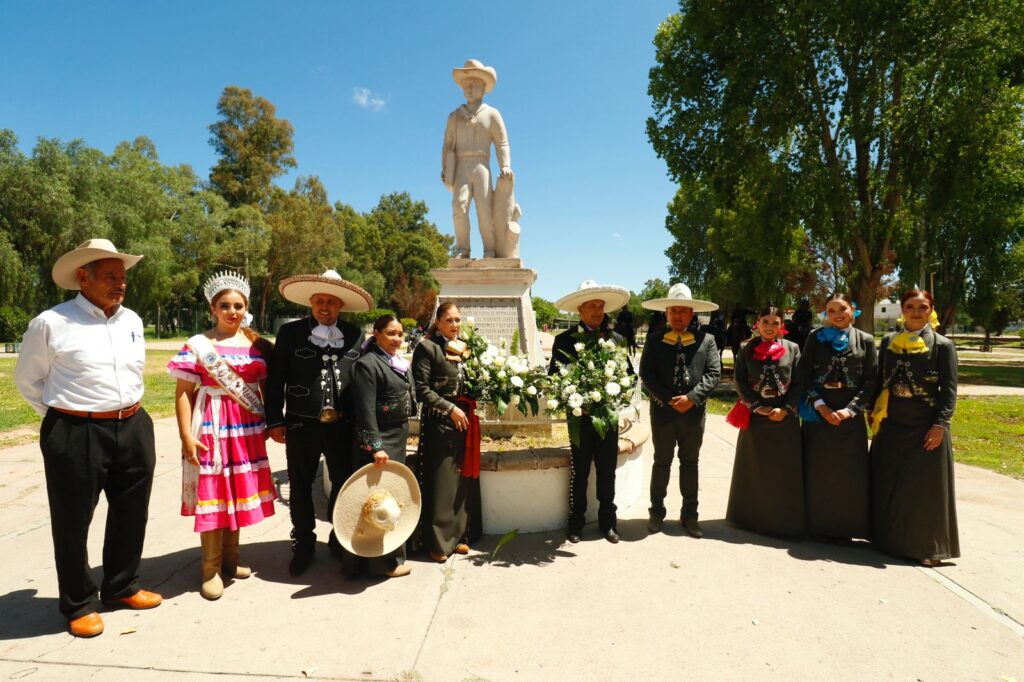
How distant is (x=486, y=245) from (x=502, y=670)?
16.9 feet

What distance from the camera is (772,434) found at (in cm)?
421

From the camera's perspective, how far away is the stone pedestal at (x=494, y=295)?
6430 millimetres

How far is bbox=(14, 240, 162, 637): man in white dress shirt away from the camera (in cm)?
287

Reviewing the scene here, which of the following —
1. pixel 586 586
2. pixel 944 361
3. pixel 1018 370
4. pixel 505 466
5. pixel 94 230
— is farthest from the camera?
pixel 94 230

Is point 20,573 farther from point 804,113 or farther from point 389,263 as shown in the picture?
point 389,263

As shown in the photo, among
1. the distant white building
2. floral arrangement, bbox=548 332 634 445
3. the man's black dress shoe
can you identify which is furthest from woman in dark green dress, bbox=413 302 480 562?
the distant white building

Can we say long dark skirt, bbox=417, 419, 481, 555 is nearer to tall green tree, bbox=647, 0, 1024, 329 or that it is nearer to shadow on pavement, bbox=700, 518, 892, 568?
shadow on pavement, bbox=700, 518, 892, 568

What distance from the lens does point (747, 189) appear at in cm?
1666

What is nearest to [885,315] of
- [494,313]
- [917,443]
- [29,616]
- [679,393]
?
[494,313]

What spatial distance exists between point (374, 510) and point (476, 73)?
215 inches

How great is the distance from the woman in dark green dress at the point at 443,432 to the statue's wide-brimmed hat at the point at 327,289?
56 cm

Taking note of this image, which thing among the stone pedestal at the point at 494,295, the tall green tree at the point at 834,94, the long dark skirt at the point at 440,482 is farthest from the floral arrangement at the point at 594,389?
the tall green tree at the point at 834,94

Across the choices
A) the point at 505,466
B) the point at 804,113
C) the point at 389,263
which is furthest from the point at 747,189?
the point at 389,263

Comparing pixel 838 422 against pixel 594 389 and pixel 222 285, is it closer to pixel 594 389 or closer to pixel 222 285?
pixel 594 389
